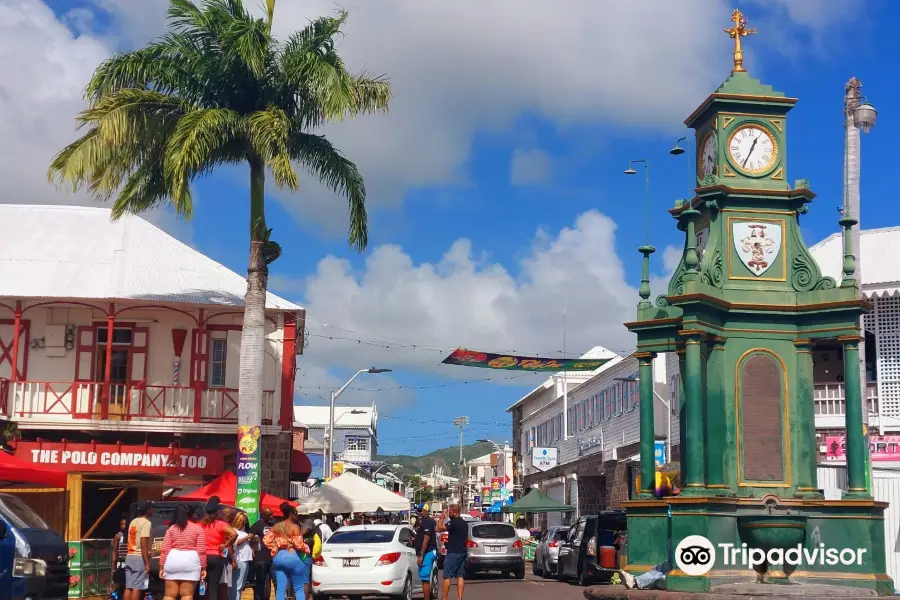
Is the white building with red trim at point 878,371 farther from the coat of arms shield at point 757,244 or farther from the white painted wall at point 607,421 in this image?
the coat of arms shield at point 757,244

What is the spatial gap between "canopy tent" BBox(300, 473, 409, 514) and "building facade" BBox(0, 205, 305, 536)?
3526 mm

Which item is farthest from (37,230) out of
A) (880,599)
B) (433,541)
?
(880,599)

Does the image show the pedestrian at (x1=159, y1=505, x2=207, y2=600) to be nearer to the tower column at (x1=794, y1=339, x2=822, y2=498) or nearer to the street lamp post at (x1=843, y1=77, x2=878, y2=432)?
the tower column at (x1=794, y1=339, x2=822, y2=498)

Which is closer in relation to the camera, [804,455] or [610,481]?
[804,455]

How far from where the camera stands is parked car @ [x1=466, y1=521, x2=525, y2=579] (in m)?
30.0

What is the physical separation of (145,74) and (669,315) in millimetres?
11864

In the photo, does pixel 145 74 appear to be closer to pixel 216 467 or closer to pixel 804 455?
pixel 216 467

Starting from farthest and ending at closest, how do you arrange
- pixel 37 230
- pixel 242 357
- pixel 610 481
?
pixel 610 481
pixel 37 230
pixel 242 357

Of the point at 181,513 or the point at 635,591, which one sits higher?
the point at 181,513

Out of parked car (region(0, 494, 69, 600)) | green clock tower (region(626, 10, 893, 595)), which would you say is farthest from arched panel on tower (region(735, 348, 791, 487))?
parked car (region(0, 494, 69, 600))

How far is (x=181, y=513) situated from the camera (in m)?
13.9

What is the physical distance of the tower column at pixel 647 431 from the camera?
18250 mm

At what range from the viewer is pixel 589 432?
50.9m

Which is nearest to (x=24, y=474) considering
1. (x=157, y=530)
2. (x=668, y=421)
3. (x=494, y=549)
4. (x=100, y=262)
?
(x=157, y=530)
